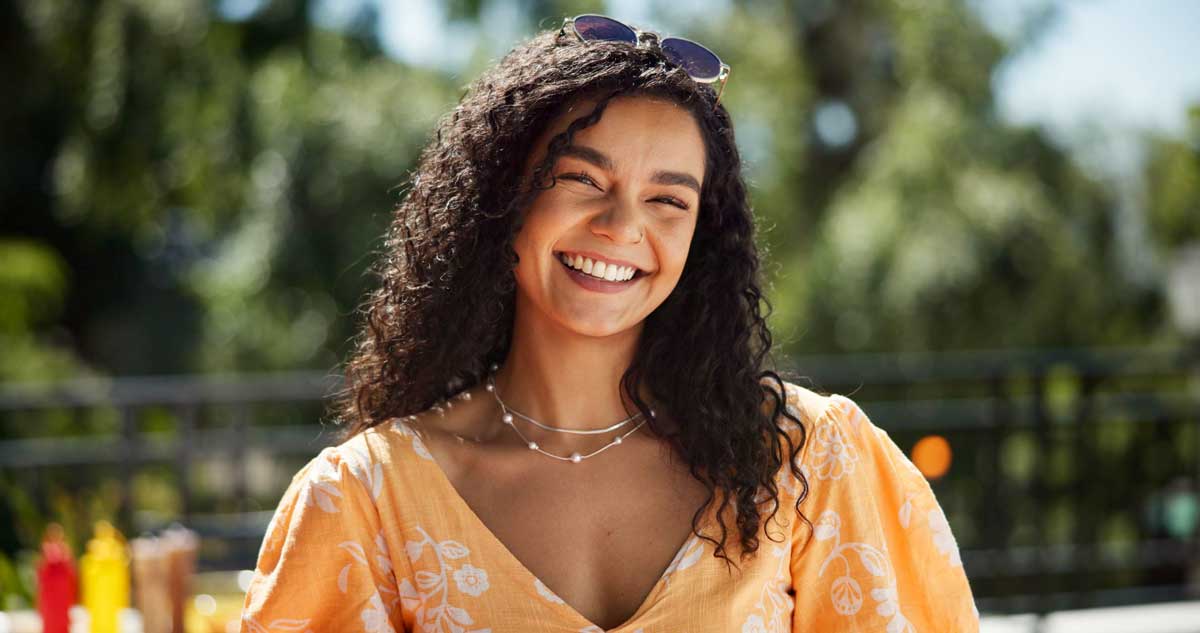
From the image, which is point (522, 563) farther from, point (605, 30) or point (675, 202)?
point (605, 30)

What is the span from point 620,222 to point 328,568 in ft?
1.72

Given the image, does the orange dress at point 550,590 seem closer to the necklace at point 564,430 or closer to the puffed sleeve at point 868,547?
the puffed sleeve at point 868,547

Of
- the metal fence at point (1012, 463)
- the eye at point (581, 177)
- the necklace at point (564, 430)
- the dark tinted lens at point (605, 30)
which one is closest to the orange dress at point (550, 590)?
the necklace at point (564, 430)

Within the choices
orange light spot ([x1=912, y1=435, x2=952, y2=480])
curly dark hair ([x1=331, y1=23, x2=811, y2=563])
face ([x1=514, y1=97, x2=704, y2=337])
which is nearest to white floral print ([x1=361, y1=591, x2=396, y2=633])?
curly dark hair ([x1=331, y1=23, x2=811, y2=563])

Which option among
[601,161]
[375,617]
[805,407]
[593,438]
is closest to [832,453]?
[805,407]

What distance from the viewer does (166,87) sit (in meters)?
7.47

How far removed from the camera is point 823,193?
7.55 m

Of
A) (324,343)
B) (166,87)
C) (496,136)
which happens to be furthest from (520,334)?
(166,87)

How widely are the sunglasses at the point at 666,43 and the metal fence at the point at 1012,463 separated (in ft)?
8.30

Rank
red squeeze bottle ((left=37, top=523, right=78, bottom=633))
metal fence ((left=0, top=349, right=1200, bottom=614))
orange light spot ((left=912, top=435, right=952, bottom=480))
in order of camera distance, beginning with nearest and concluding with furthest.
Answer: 1. red squeeze bottle ((left=37, top=523, right=78, bottom=633))
2. metal fence ((left=0, top=349, right=1200, bottom=614))
3. orange light spot ((left=912, top=435, right=952, bottom=480))

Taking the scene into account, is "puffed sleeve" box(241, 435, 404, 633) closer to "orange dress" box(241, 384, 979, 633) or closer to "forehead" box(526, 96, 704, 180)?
"orange dress" box(241, 384, 979, 633)

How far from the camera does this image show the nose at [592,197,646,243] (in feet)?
4.56

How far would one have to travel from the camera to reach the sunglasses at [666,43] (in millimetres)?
1445

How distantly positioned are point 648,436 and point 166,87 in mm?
6755
